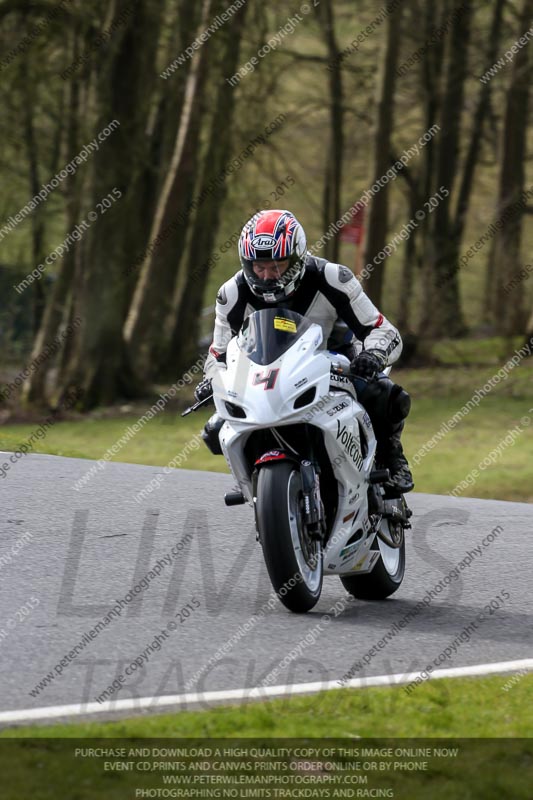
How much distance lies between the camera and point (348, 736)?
15.0 ft

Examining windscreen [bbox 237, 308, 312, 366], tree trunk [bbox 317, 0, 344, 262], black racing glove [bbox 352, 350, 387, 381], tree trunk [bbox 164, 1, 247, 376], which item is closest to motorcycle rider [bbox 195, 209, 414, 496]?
black racing glove [bbox 352, 350, 387, 381]

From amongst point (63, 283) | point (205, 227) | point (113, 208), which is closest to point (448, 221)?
point (205, 227)

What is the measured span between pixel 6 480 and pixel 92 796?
6.17 metres

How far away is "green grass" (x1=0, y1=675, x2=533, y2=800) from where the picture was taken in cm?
406

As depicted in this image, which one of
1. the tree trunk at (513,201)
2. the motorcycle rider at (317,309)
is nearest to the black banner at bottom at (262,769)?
the motorcycle rider at (317,309)

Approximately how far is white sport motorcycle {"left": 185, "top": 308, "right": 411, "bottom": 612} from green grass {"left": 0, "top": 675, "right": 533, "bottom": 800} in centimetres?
101

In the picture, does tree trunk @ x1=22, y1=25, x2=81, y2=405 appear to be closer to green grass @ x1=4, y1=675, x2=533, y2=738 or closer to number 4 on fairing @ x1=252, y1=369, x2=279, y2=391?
number 4 on fairing @ x1=252, y1=369, x2=279, y2=391

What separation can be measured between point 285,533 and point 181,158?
1942cm

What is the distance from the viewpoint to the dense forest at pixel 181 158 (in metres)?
24.1

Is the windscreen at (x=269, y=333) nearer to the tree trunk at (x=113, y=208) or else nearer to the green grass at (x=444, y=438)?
the green grass at (x=444, y=438)

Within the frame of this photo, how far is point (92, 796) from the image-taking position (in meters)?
3.89

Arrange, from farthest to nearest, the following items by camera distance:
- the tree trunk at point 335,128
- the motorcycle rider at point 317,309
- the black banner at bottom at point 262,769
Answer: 1. the tree trunk at point 335,128
2. the motorcycle rider at point 317,309
3. the black banner at bottom at point 262,769

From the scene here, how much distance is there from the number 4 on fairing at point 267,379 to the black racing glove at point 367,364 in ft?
1.65

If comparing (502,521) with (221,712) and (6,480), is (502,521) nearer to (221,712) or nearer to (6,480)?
(6,480)
